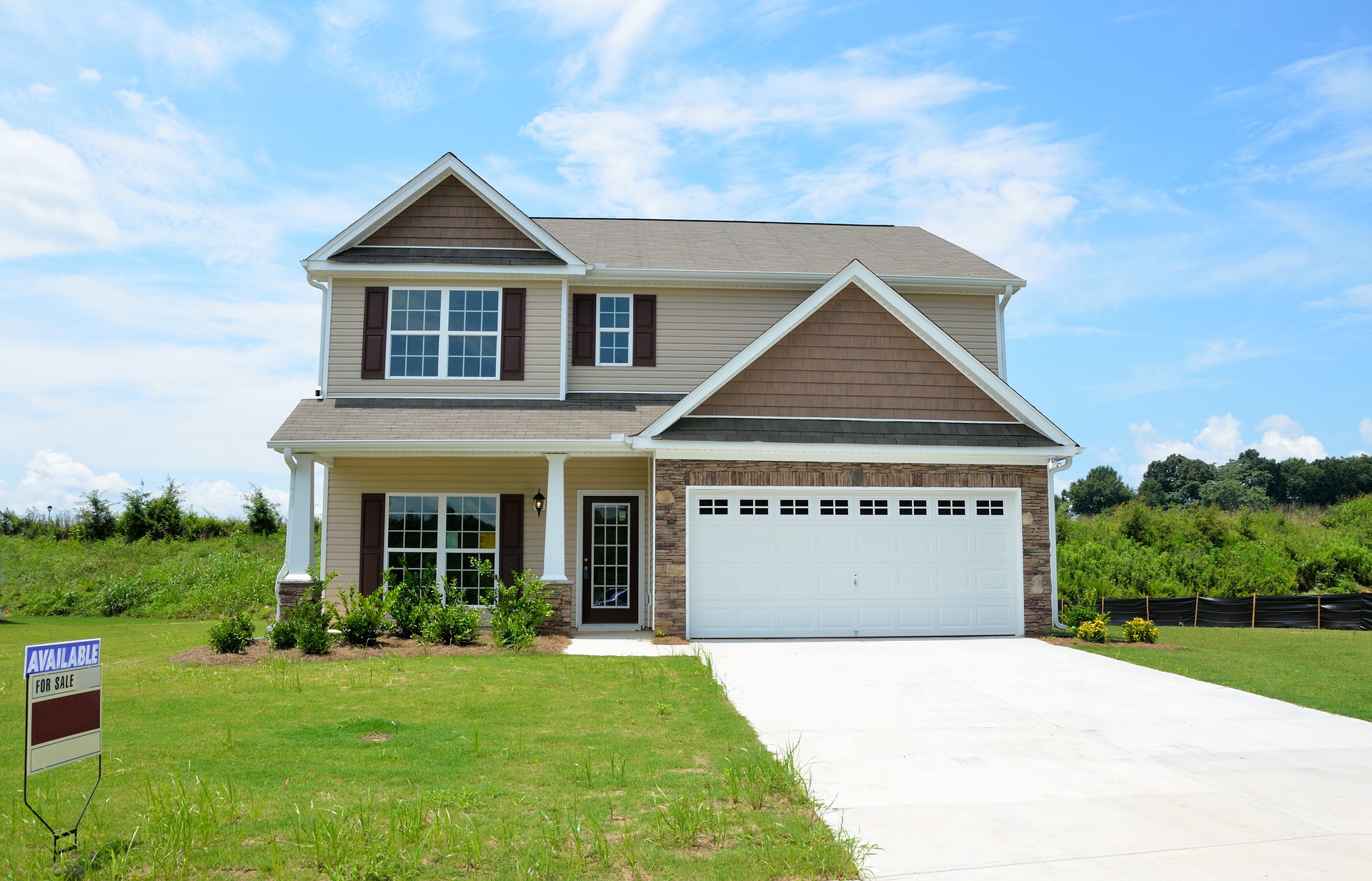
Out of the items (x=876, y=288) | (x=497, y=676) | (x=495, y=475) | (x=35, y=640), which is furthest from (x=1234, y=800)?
(x=35, y=640)

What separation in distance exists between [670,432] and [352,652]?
5311mm

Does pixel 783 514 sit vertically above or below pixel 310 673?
above

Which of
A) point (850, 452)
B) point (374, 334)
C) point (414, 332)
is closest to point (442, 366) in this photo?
point (414, 332)

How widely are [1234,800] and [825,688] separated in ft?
14.0

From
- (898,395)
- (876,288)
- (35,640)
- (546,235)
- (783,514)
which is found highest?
(546,235)

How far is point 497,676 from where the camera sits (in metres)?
10.2

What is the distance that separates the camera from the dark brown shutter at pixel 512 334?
15.7 metres

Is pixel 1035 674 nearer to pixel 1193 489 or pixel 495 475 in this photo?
pixel 495 475

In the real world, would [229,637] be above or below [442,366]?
below

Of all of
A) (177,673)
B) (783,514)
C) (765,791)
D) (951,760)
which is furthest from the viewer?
(783,514)

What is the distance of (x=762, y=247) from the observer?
18375mm

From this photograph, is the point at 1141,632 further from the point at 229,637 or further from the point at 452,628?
the point at 229,637

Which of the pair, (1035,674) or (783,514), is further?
(783,514)

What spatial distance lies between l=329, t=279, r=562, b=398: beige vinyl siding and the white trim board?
282 centimetres
